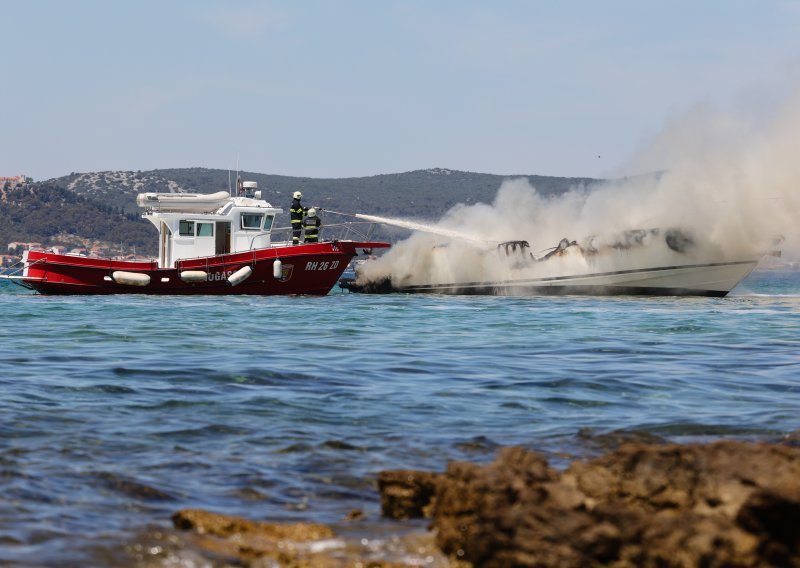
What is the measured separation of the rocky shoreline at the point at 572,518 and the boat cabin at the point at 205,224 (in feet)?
103

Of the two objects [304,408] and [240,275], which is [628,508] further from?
[240,275]

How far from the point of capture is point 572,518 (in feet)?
18.5

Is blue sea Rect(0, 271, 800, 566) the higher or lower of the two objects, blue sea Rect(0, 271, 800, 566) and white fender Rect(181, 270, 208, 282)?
the lower

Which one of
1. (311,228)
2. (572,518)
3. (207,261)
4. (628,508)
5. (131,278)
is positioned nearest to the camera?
(572,518)

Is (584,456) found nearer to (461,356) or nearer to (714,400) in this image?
(714,400)

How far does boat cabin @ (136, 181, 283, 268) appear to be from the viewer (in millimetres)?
38062

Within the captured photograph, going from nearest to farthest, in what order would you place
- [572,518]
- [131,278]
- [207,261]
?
[572,518] → [207,261] → [131,278]

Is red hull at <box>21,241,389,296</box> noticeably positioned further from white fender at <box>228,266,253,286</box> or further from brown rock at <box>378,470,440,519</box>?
brown rock at <box>378,470,440,519</box>

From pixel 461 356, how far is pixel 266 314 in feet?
39.1

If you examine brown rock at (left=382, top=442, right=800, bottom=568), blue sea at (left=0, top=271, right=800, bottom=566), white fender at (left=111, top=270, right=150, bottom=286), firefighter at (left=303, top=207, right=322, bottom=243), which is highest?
firefighter at (left=303, top=207, right=322, bottom=243)

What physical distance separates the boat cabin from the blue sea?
12950 millimetres

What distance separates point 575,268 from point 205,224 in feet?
50.9

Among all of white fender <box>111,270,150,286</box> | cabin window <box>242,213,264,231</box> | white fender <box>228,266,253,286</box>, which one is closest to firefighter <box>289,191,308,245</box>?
cabin window <box>242,213,264,231</box>

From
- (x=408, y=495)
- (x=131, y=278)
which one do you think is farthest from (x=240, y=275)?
(x=408, y=495)
